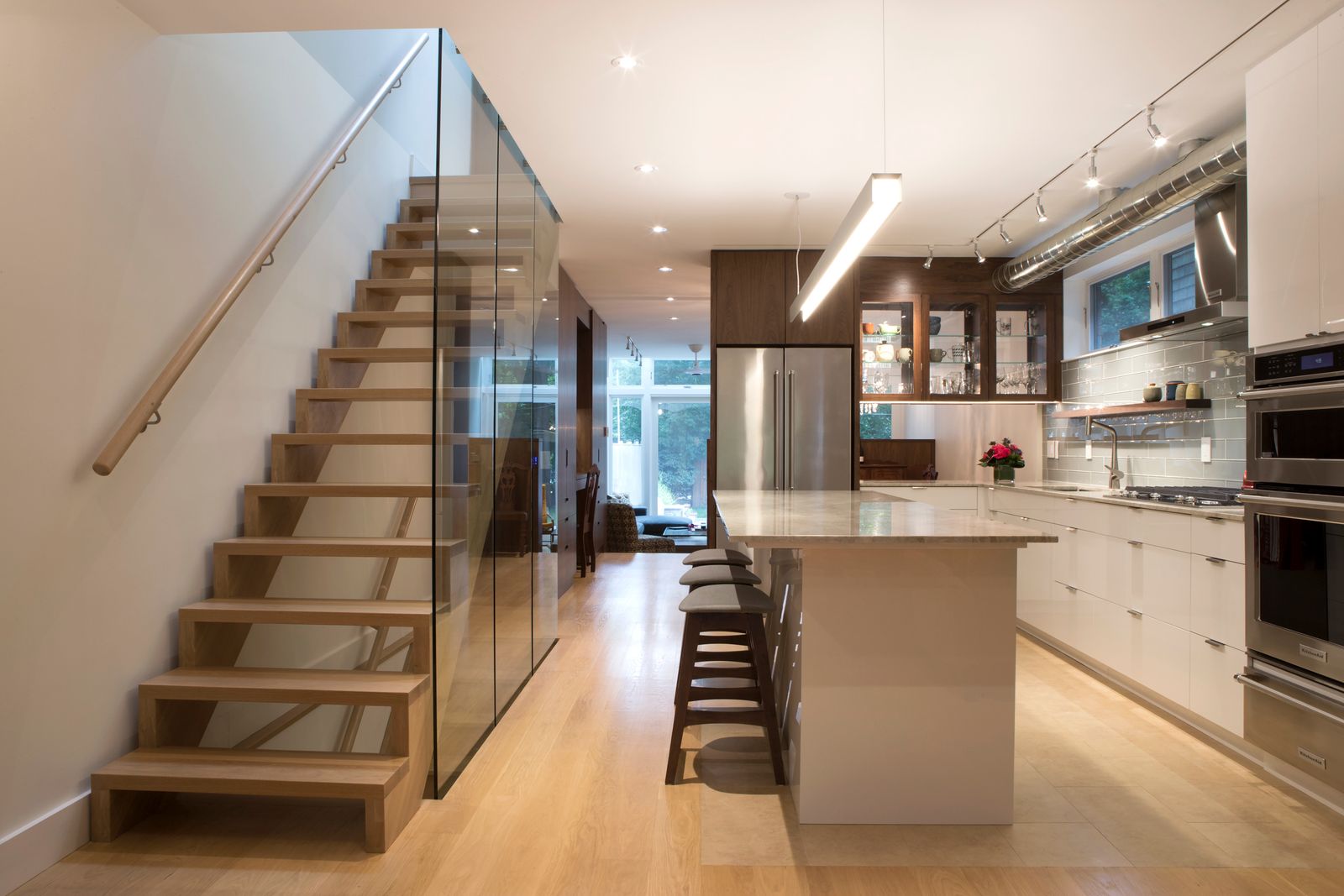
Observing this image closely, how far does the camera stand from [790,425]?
553cm

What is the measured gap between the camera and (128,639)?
8.48ft

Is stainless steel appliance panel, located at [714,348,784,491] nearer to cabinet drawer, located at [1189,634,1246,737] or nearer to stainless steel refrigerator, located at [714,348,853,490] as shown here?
stainless steel refrigerator, located at [714,348,853,490]

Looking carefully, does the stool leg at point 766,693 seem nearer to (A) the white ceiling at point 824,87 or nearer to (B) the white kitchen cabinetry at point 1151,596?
(B) the white kitchen cabinetry at point 1151,596

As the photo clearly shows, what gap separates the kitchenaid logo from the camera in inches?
102

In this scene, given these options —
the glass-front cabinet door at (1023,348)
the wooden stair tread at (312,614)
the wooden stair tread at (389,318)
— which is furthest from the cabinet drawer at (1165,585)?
the wooden stair tread at (389,318)

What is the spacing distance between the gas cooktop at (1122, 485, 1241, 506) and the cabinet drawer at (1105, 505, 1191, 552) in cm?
7

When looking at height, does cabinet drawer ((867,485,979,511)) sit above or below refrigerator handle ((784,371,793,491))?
below

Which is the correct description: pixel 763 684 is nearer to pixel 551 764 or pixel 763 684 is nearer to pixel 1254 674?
pixel 551 764

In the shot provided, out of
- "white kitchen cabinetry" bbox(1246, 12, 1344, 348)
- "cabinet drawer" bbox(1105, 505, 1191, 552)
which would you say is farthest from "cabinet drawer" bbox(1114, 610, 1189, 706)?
"white kitchen cabinetry" bbox(1246, 12, 1344, 348)

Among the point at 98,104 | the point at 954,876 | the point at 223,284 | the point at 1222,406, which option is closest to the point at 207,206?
the point at 223,284

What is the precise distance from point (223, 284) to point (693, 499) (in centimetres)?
1058

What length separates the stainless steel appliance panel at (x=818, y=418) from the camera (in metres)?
5.50

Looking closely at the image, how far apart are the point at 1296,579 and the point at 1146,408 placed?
1808mm

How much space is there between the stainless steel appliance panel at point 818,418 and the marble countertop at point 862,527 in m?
1.92
